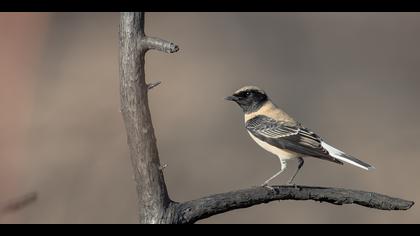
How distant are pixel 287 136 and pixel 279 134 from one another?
2.4 inches

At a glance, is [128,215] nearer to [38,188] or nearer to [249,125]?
[38,188]


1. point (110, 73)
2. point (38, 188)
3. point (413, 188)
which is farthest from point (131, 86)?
point (110, 73)

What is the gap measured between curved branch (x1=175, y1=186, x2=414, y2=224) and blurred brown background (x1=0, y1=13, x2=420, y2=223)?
5160mm

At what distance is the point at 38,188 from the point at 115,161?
1.14 metres

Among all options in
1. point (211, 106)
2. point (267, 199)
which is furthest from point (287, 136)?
point (211, 106)

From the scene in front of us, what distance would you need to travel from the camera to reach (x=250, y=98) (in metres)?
5.38

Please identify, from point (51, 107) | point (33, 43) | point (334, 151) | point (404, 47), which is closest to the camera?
point (334, 151)

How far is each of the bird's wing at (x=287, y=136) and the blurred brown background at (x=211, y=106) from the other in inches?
164

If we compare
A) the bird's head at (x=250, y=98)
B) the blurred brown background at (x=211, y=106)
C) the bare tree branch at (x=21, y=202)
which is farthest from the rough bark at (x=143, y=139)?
the blurred brown background at (x=211, y=106)

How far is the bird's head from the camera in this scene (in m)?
5.32

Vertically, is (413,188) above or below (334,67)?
below

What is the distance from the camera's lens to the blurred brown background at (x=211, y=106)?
33.0 feet

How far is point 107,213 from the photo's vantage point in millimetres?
9516

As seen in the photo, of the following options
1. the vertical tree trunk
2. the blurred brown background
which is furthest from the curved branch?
the blurred brown background
